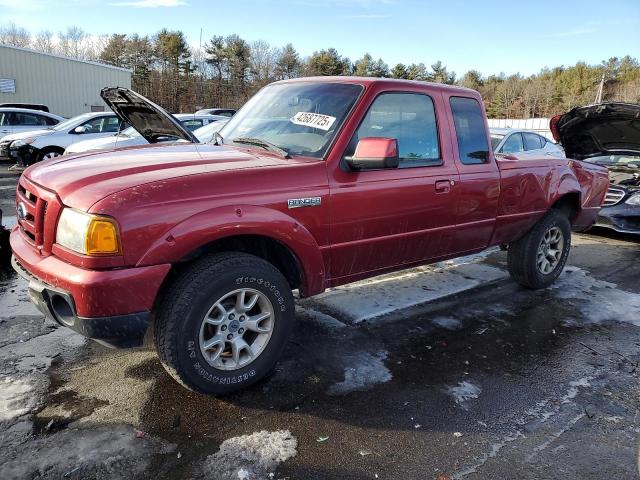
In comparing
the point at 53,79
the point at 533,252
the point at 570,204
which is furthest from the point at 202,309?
the point at 53,79

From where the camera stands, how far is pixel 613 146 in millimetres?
7883

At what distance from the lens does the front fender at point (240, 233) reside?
8.41ft

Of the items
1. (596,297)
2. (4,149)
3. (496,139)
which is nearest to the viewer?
(596,297)

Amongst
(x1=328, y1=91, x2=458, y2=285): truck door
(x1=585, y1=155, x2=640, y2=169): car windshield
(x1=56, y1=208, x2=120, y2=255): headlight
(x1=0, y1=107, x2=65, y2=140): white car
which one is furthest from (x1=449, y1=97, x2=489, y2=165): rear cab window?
(x1=0, y1=107, x2=65, y2=140): white car

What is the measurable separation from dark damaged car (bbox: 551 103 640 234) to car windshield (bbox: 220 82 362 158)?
5084 millimetres

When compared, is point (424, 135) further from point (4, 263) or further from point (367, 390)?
point (4, 263)

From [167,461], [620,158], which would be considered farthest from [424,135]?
[620,158]

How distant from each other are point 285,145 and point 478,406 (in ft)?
7.04

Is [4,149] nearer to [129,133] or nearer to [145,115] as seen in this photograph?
[129,133]

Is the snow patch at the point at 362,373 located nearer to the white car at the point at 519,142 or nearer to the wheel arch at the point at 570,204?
the wheel arch at the point at 570,204

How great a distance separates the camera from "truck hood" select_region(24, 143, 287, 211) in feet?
8.50

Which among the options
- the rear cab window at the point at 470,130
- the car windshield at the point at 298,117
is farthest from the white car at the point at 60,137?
the rear cab window at the point at 470,130

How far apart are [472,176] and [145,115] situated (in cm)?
308

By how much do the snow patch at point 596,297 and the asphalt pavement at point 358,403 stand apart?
4 cm
